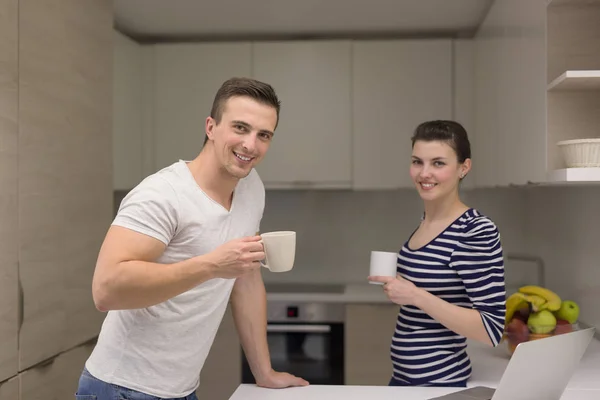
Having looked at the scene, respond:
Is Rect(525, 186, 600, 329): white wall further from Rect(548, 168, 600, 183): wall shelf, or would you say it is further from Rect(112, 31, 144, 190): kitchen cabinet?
Rect(112, 31, 144, 190): kitchen cabinet

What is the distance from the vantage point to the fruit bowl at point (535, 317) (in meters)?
2.27

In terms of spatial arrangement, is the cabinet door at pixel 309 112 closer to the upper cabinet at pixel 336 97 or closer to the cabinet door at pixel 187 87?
the upper cabinet at pixel 336 97

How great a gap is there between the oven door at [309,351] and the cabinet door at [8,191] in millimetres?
1766

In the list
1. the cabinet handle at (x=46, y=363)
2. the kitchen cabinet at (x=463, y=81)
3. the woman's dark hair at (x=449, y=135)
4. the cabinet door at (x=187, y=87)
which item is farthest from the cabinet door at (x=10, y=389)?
the kitchen cabinet at (x=463, y=81)

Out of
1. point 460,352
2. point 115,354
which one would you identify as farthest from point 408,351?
point 115,354

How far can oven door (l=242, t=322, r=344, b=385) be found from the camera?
3625mm

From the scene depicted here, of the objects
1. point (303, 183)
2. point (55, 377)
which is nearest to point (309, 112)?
point (303, 183)

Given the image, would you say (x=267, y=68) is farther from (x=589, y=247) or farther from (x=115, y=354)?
(x=115, y=354)

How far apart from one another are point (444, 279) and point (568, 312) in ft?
2.47

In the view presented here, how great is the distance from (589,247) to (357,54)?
1.72m

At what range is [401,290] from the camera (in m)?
1.83

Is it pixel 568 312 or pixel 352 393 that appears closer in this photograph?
pixel 352 393

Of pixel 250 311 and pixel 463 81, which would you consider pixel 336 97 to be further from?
pixel 250 311

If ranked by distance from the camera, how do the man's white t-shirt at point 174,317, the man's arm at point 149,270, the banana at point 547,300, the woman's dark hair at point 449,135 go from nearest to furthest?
the man's arm at point 149,270
the man's white t-shirt at point 174,317
the woman's dark hair at point 449,135
the banana at point 547,300
